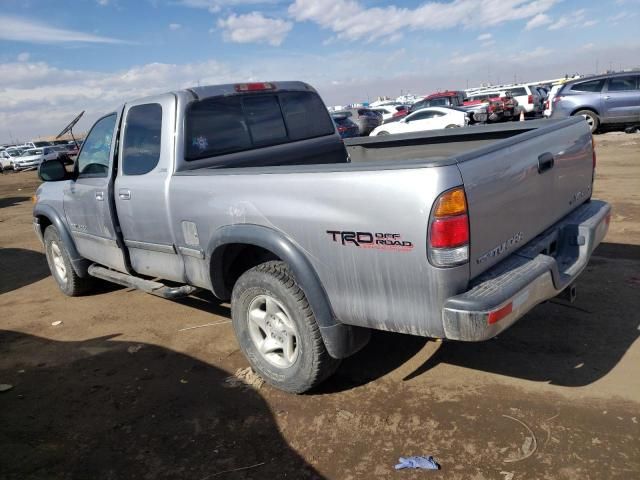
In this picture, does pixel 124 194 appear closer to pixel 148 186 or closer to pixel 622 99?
pixel 148 186

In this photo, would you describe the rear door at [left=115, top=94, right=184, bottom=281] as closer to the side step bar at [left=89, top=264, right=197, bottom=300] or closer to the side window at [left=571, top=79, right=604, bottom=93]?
the side step bar at [left=89, top=264, right=197, bottom=300]

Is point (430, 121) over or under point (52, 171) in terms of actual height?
under

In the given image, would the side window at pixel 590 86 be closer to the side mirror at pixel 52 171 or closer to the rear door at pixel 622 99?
the rear door at pixel 622 99

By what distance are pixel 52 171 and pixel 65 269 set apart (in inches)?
57.3

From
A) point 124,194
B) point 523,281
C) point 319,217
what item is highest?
point 124,194

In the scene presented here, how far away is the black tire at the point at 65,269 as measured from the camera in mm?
5727

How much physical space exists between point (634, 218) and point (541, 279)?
4991 mm

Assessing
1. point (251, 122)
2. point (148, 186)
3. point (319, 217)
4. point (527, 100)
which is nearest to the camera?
point (319, 217)

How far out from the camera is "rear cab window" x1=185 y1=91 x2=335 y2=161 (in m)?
3.92

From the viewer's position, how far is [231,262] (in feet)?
12.0

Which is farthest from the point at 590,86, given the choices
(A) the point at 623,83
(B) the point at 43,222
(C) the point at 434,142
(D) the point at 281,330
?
(D) the point at 281,330

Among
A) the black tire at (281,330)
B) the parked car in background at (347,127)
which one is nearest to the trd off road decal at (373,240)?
the black tire at (281,330)

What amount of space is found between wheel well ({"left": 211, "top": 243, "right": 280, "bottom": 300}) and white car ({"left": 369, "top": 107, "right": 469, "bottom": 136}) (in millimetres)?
15007

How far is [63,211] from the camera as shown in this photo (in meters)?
5.38
